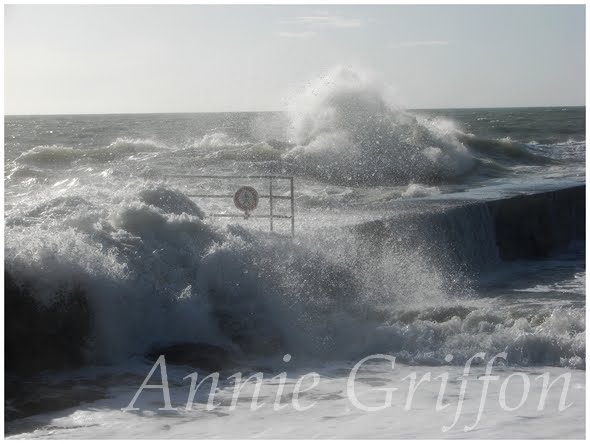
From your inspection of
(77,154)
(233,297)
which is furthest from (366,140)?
(233,297)

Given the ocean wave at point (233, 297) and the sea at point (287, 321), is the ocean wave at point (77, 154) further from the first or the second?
the ocean wave at point (233, 297)

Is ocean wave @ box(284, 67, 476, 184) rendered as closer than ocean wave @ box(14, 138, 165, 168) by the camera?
Yes

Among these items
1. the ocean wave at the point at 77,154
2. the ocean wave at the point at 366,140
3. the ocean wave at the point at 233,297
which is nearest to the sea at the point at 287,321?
the ocean wave at the point at 233,297

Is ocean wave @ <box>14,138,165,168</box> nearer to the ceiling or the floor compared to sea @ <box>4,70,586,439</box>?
nearer to the ceiling

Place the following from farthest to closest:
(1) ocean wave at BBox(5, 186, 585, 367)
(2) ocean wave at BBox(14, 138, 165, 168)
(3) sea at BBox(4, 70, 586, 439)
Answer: (2) ocean wave at BBox(14, 138, 165, 168)
(1) ocean wave at BBox(5, 186, 585, 367)
(3) sea at BBox(4, 70, 586, 439)

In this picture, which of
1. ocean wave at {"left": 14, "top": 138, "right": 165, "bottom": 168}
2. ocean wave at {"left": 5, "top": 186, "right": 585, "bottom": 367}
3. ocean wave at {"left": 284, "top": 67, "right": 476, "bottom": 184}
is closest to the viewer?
ocean wave at {"left": 5, "top": 186, "right": 585, "bottom": 367}

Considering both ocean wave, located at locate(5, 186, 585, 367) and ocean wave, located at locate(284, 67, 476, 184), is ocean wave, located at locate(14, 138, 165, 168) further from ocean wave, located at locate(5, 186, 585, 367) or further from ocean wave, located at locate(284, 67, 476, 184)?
ocean wave, located at locate(5, 186, 585, 367)

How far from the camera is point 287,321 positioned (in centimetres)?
951

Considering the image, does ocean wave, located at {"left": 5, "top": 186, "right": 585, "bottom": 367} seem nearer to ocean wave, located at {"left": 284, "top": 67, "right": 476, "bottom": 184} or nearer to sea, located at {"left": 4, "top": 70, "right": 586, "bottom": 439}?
sea, located at {"left": 4, "top": 70, "right": 586, "bottom": 439}

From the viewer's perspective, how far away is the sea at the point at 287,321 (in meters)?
6.72

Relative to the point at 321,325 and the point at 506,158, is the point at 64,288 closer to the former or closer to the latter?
the point at 321,325

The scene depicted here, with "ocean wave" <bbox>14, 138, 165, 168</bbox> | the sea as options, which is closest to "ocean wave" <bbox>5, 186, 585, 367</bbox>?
the sea

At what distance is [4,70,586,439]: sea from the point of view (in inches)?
265

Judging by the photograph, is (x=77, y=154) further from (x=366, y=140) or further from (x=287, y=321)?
(x=287, y=321)
